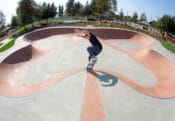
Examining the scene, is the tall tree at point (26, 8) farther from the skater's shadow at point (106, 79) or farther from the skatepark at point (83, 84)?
the skater's shadow at point (106, 79)

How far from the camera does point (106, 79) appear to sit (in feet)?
56.9

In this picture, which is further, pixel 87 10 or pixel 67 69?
pixel 87 10

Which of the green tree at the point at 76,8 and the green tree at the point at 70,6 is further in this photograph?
the green tree at the point at 70,6

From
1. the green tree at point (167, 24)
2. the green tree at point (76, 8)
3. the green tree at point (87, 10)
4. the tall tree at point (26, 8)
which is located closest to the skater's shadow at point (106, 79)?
A: the tall tree at point (26, 8)

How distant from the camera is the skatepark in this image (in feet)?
45.2

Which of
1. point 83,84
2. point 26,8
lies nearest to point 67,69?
point 83,84

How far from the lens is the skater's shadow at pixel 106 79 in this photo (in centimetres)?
1664

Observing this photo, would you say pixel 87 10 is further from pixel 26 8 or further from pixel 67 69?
pixel 67 69

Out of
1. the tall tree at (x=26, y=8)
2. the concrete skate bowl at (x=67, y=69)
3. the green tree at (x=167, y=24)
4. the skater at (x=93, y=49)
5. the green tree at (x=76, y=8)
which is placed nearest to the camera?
the concrete skate bowl at (x=67, y=69)

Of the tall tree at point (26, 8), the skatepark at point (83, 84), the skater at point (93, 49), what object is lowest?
the skatepark at point (83, 84)

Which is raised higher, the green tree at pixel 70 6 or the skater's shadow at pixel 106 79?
the green tree at pixel 70 6

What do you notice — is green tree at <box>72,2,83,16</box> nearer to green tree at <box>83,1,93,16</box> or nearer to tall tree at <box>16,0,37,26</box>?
green tree at <box>83,1,93,16</box>

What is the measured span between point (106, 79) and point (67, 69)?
398 centimetres

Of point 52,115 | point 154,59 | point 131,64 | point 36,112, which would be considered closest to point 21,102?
point 36,112
